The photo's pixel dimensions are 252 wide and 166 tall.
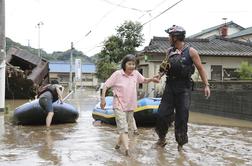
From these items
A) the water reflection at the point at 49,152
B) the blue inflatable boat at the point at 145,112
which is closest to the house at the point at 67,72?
the blue inflatable boat at the point at 145,112

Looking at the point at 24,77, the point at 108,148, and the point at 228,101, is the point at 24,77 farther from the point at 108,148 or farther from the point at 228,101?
the point at 108,148

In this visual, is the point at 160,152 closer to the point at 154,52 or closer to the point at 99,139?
the point at 99,139

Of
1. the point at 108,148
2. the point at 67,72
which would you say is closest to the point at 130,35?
the point at 108,148

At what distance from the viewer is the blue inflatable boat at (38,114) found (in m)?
11.0

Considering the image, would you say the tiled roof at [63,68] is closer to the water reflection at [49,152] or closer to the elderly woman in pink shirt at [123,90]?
the water reflection at [49,152]

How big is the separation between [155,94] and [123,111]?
15339 millimetres

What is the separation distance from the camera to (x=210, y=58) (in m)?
24.5

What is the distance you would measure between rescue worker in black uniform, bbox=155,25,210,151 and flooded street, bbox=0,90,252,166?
19.8 inches

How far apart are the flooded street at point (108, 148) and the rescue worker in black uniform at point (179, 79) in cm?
50

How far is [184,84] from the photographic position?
6.68 metres

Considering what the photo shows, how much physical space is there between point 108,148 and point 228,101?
8710mm

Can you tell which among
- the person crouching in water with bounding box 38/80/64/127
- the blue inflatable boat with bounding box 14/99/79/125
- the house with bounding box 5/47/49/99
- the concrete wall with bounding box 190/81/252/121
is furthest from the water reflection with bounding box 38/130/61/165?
the house with bounding box 5/47/49/99

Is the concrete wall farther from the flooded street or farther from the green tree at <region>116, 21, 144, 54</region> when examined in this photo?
the green tree at <region>116, 21, 144, 54</region>

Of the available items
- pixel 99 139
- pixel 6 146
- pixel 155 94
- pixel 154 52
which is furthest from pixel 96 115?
pixel 154 52
